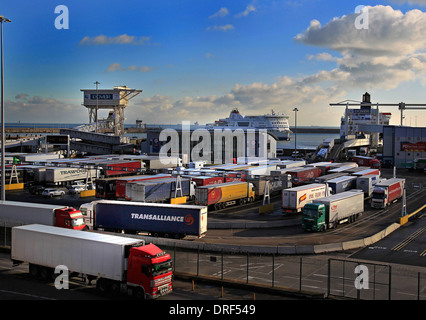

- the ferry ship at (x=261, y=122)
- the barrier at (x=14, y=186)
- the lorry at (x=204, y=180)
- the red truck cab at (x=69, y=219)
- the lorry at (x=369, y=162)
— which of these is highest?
the ferry ship at (x=261, y=122)

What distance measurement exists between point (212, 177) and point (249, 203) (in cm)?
496

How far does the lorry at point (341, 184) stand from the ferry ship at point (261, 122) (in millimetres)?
113946

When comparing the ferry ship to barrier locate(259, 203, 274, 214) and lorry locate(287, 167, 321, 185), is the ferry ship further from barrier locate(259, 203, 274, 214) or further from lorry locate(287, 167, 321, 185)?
barrier locate(259, 203, 274, 214)

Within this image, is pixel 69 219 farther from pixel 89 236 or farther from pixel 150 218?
pixel 89 236

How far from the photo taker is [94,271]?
18844mm

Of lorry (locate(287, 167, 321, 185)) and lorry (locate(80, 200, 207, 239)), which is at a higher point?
lorry (locate(287, 167, 321, 185))

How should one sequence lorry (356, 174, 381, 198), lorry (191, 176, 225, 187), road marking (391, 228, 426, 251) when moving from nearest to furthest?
road marking (391, 228, 426, 251), lorry (191, 176, 225, 187), lorry (356, 174, 381, 198)

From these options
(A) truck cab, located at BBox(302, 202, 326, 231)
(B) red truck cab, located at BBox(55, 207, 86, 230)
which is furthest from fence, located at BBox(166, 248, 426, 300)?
(B) red truck cab, located at BBox(55, 207, 86, 230)

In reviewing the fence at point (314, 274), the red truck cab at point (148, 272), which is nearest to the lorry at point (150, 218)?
the fence at point (314, 274)

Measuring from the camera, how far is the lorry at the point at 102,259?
17.8m

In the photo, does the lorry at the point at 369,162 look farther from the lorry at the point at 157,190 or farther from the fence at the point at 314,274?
the fence at the point at 314,274

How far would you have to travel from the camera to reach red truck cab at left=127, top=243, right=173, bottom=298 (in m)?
17.7

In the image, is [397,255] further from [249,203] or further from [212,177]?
[212,177]

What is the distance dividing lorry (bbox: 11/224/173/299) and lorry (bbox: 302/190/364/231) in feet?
55.1
